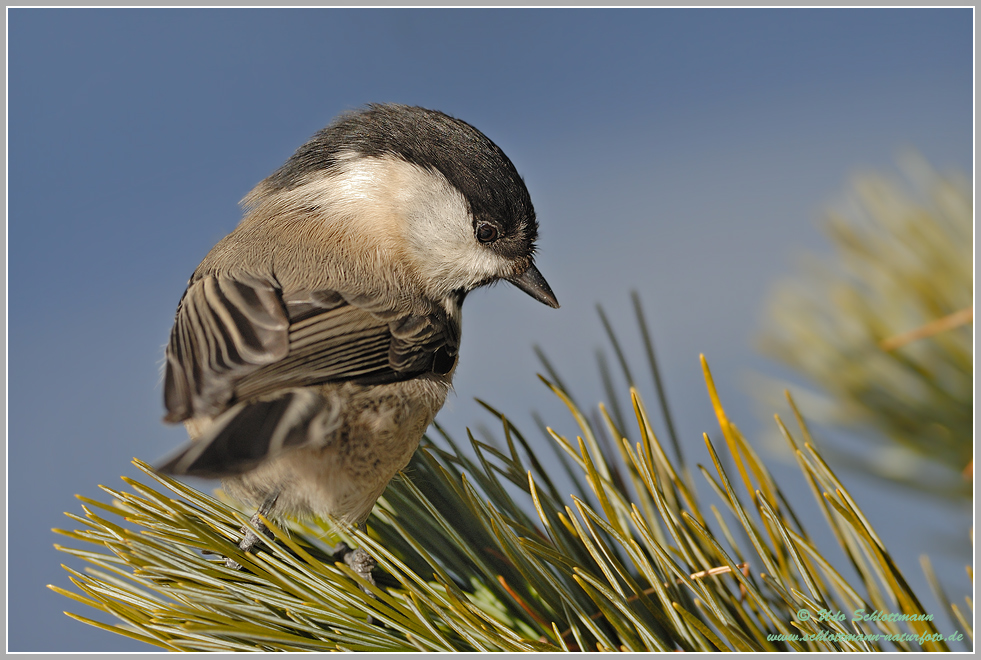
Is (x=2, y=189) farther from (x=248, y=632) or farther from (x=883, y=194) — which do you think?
(x=883, y=194)

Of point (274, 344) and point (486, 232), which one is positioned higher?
point (486, 232)

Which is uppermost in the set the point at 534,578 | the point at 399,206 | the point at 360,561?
the point at 399,206

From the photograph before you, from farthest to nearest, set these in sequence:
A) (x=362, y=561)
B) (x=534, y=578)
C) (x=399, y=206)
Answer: (x=399, y=206) → (x=362, y=561) → (x=534, y=578)

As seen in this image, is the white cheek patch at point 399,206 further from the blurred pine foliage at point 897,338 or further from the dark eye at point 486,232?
the blurred pine foliage at point 897,338

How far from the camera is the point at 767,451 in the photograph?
0.73m

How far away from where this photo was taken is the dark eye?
0.61 meters

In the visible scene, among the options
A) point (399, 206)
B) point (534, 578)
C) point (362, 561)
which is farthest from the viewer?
point (399, 206)

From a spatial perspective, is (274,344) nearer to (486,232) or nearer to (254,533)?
(254,533)

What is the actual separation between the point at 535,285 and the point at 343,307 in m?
0.22

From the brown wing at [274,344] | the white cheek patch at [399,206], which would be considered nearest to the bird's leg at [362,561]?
the brown wing at [274,344]

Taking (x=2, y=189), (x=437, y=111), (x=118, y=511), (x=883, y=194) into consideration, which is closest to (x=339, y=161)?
(x=437, y=111)

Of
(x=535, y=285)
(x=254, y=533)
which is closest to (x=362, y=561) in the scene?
(x=254, y=533)

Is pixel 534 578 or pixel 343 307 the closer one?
pixel 534 578

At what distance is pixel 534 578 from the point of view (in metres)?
0.37
